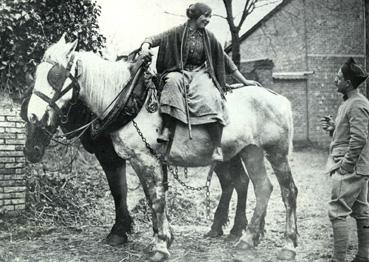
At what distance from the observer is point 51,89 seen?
4.36 metres

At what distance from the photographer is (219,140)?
4.68 m

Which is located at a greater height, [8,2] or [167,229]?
[8,2]

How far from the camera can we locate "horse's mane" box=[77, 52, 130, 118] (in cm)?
456

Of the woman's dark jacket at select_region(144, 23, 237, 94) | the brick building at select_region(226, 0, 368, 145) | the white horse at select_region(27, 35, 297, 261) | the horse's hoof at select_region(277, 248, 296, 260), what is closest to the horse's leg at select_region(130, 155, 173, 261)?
the white horse at select_region(27, 35, 297, 261)

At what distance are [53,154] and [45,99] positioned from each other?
3354 millimetres

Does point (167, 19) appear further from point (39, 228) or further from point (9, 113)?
point (39, 228)

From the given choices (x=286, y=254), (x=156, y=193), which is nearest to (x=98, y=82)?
(x=156, y=193)

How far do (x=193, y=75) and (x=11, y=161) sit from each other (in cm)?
283

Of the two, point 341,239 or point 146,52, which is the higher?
point 146,52

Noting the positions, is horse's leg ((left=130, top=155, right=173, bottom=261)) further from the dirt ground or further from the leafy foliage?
the leafy foliage

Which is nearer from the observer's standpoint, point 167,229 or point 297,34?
point 167,229

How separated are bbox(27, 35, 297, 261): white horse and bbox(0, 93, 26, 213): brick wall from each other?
1500mm

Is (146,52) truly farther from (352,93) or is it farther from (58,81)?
(352,93)

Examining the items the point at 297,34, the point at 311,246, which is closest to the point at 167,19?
the point at 311,246
